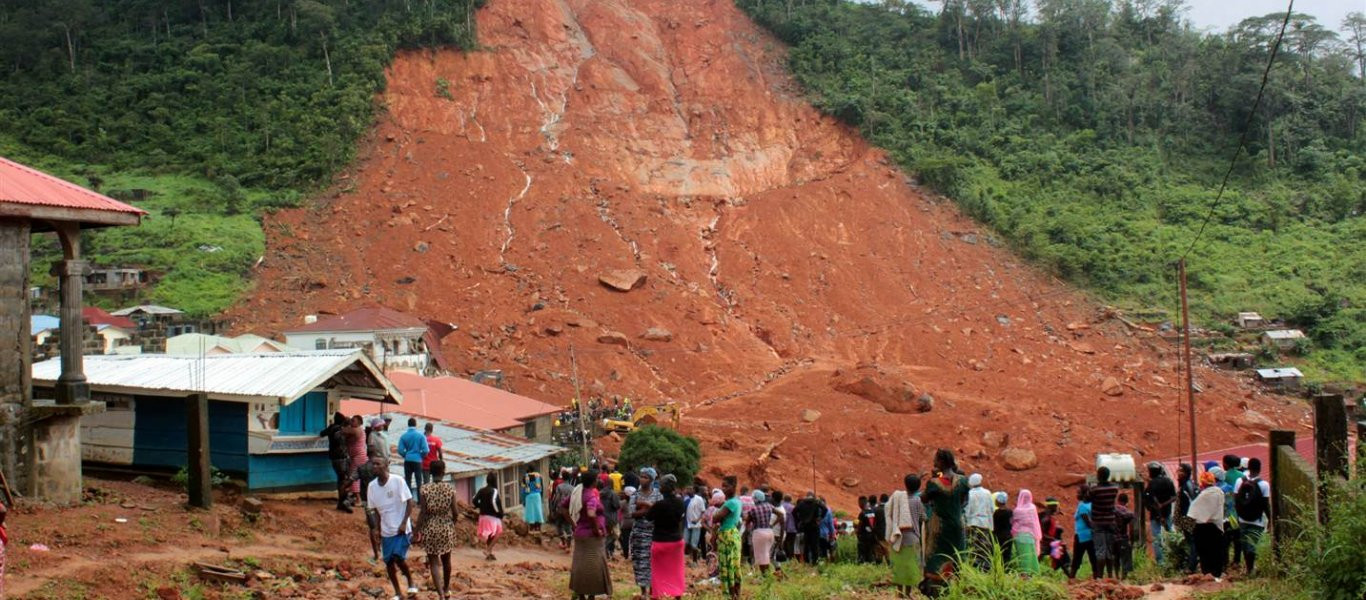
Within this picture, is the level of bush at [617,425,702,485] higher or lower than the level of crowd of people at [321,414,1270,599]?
lower

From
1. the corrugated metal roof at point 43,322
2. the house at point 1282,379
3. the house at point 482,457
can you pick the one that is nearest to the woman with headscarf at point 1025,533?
the house at point 482,457

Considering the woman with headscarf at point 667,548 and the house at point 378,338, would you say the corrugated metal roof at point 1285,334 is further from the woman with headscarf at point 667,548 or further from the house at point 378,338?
the woman with headscarf at point 667,548

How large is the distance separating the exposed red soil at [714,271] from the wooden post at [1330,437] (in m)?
17.4

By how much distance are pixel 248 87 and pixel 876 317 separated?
2799cm

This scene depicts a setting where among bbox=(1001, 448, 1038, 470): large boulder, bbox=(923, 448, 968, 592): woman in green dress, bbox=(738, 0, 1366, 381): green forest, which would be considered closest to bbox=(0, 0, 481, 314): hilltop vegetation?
bbox=(738, 0, 1366, 381): green forest

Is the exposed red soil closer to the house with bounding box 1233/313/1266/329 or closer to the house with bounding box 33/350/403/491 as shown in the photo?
the house with bounding box 1233/313/1266/329

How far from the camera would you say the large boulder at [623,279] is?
125ft

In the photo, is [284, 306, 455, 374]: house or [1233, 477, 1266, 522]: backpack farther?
[284, 306, 455, 374]: house

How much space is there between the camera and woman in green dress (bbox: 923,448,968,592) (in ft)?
28.6

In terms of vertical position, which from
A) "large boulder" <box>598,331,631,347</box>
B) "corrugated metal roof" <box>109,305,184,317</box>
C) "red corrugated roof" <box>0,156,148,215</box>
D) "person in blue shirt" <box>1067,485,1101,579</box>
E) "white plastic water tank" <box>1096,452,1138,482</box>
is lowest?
"white plastic water tank" <box>1096,452,1138,482</box>

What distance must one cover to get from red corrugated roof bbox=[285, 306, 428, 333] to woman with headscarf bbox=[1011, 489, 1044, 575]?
73.8 feet

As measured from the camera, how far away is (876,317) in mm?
39438

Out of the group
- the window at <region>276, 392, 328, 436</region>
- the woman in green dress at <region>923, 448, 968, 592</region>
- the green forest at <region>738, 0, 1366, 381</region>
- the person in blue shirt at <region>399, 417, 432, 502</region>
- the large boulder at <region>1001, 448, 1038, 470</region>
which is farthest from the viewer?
the green forest at <region>738, 0, 1366, 381</region>

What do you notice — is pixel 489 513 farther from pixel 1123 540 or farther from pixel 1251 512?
pixel 1251 512
